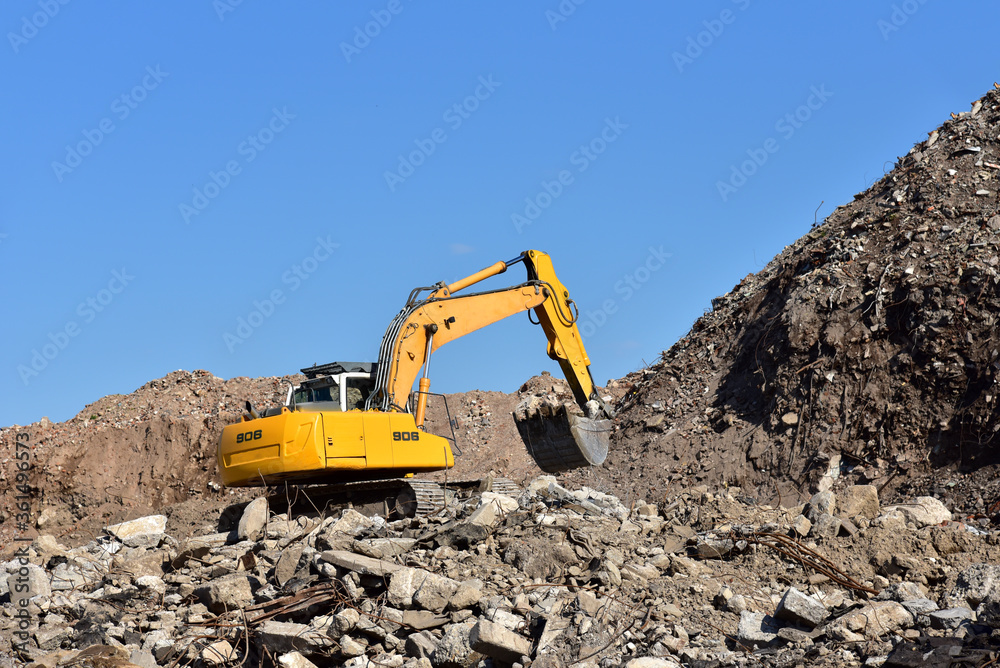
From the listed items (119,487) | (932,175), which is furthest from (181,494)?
(932,175)

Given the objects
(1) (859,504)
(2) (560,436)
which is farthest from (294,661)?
(2) (560,436)

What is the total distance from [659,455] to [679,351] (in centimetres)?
297

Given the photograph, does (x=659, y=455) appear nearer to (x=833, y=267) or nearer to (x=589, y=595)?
(x=833, y=267)

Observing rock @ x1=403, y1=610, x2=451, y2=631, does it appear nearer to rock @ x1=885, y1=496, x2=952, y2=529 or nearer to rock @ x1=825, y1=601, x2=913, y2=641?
rock @ x1=825, y1=601, x2=913, y2=641

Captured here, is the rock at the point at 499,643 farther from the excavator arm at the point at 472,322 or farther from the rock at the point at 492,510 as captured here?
the excavator arm at the point at 472,322

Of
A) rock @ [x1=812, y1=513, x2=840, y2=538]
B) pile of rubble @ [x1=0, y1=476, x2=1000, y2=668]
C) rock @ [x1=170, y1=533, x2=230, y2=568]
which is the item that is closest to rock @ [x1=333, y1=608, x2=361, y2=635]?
pile of rubble @ [x1=0, y1=476, x2=1000, y2=668]

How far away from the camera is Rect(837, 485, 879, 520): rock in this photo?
8.13 m

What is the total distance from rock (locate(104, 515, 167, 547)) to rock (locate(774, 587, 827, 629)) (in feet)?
26.6

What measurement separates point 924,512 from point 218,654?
6.63 metres

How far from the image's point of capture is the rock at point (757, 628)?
5.79 metres

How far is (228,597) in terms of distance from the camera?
7.73m

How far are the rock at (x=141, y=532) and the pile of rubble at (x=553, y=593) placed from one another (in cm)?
148

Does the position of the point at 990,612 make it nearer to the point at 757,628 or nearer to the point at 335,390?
the point at 757,628

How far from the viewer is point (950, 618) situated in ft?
18.2
